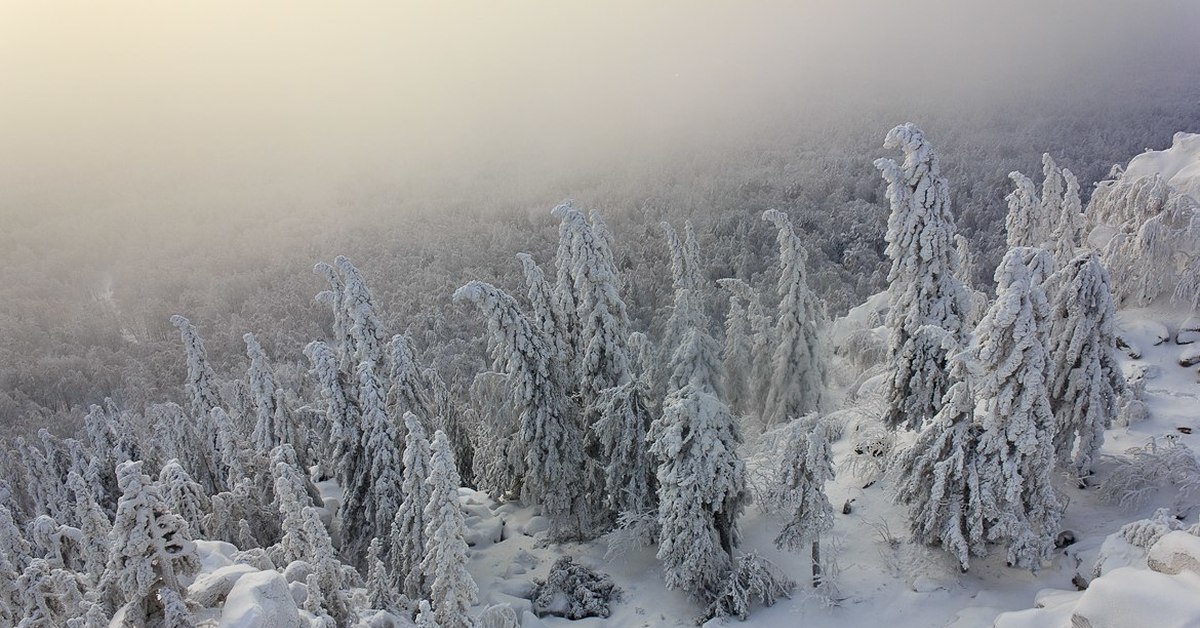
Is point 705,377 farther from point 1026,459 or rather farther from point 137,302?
point 137,302

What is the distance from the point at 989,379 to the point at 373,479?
20560 mm

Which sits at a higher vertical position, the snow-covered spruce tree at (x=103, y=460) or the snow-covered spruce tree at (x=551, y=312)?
the snow-covered spruce tree at (x=551, y=312)

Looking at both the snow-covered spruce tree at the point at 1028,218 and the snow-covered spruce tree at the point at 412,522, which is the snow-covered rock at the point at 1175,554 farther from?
the snow-covered spruce tree at the point at 1028,218

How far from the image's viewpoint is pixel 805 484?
19.1 metres

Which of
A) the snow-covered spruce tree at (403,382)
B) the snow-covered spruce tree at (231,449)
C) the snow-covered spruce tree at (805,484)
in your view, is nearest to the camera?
the snow-covered spruce tree at (805,484)

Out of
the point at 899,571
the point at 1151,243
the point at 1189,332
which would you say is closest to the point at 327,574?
the point at 899,571

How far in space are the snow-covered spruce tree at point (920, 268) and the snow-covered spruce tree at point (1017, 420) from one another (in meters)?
3.34

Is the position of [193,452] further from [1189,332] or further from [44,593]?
[1189,332]

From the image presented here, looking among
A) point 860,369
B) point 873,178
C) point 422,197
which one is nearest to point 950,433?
point 860,369

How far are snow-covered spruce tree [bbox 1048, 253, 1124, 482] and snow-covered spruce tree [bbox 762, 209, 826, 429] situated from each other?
14.5 metres

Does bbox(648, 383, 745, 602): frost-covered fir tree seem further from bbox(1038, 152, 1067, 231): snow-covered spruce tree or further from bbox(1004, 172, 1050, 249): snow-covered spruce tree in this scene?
bbox(1038, 152, 1067, 231): snow-covered spruce tree

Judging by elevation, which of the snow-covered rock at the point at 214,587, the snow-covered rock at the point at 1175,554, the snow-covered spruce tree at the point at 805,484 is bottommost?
the snow-covered spruce tree at the point at 805,484

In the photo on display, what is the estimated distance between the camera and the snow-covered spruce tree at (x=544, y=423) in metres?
24.9

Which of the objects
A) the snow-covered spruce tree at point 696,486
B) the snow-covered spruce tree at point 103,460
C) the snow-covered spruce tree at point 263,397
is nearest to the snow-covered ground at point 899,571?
the snow-covered spruce tree at point 696,486
